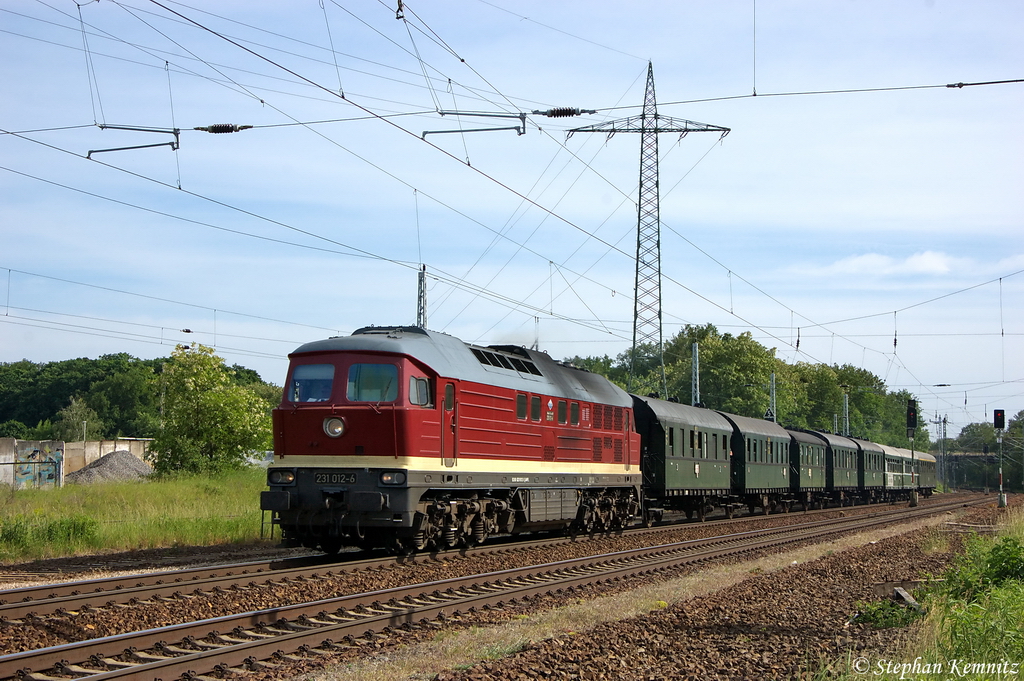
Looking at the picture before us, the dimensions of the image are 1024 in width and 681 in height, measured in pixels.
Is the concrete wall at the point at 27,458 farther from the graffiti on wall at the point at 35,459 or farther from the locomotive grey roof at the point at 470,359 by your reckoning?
the locomotive grey roof at the point at 470,359

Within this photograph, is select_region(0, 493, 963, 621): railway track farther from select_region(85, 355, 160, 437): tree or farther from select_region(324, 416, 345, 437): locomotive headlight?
select_region(85, 355, 160, 437): tree

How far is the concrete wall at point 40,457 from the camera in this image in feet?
144

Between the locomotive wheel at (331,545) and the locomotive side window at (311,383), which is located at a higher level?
the locomotive side window at (311,383)

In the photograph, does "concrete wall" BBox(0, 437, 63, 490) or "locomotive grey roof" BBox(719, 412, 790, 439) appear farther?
"concrete wall" BBox(0, 437, 63, 490)

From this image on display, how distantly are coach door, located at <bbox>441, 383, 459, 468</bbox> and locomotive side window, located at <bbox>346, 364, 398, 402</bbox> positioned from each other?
1.21m

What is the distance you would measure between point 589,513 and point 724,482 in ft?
39.9

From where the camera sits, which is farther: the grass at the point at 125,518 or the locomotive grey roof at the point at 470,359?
the grass at the point at 125,518

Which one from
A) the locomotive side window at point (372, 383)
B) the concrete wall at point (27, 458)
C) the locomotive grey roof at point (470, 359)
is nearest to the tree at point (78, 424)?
the concrete wall at point (27, 458)

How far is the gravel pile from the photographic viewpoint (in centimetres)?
5041

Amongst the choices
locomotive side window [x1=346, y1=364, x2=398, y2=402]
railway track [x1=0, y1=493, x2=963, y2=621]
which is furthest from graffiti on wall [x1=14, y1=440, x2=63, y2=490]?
locomotive side window [x1=346, y1=364, x2=398, y2=402]

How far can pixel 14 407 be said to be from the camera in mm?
115875

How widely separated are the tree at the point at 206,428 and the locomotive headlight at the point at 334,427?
2424 centimetres

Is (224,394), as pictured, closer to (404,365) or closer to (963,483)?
(404,365)

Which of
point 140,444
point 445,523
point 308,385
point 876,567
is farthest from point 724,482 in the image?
point 140,444
